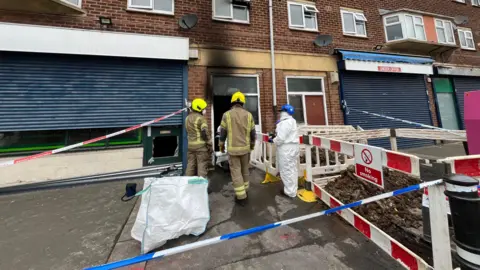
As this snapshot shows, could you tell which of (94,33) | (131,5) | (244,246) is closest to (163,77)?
(94,33)

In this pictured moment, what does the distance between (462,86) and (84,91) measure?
16541mm

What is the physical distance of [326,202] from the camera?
342 cm

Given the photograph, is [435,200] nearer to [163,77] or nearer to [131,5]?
[163,77]

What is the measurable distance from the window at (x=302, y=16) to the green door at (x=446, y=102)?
7.08 metres

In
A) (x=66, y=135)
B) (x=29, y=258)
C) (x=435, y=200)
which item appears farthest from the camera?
(x=66, y=135)

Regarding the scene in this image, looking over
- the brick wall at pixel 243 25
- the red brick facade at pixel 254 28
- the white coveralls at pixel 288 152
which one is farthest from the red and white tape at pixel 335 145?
the brick wall at pixel 243 25

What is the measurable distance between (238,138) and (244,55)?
4.12 m

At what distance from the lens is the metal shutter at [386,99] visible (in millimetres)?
7879

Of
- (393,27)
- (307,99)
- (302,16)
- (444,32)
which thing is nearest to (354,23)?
(393,27)

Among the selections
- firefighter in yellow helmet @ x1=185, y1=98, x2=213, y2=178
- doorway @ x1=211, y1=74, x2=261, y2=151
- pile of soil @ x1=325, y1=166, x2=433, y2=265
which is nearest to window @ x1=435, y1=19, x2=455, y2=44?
pile of soil @ x1=325, y1=166, x2=433, y2=265

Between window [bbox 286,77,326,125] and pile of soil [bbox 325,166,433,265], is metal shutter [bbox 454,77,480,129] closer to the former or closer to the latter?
window [bbox 286,77,326,125]

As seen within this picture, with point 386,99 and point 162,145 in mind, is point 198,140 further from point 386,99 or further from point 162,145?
point 386,99

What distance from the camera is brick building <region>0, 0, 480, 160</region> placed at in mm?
4734

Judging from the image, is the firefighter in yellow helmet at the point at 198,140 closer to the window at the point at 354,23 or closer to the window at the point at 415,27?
the window at the point at 354,23
